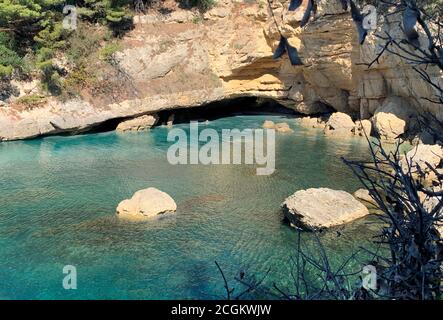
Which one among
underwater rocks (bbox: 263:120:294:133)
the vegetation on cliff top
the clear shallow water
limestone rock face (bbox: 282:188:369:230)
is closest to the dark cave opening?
underwater rocks (bbox: 263:120:294:133)

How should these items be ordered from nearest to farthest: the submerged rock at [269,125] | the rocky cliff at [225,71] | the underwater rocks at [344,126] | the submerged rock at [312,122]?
the rocky cliff at [225,71] < the underwater rocks at [344,126] < the submerged rock at [269,125] < the submerged rock at [312,122]

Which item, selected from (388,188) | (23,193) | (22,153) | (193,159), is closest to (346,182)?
(193,159)

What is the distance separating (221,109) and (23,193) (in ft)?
63.0

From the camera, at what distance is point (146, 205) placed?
12727mm

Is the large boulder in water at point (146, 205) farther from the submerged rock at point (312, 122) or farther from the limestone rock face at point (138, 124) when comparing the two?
the submerged rock at point (312, 122)

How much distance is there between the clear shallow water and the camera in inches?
364

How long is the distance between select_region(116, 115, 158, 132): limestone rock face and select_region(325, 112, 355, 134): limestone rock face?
10.3 metres

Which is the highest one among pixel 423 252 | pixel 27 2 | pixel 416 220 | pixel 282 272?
pixel 27 2

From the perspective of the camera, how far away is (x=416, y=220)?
340 centimetres

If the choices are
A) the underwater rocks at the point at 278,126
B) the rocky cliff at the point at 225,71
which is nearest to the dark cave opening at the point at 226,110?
the rocky cliff at the point at 225,71

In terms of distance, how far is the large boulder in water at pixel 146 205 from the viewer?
12.7 meters

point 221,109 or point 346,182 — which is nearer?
point 346,182

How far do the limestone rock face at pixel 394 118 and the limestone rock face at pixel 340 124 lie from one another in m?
2.05

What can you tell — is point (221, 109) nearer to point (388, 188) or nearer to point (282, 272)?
point (282, 272)
